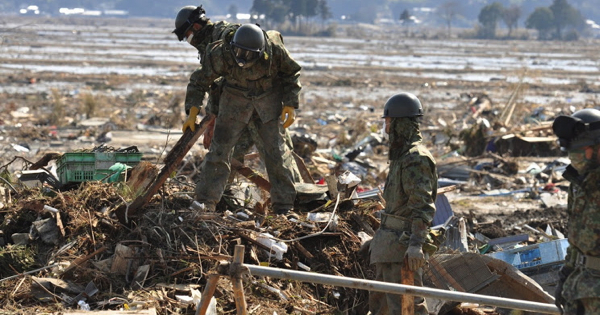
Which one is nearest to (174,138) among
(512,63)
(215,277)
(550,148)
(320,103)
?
(550,148)

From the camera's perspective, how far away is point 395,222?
5.07 m

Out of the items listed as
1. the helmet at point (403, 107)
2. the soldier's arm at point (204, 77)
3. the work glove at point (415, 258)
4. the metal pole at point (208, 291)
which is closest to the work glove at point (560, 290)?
the work glove at point (415, 258)

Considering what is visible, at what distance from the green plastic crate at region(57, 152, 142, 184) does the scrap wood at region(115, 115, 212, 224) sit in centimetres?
74

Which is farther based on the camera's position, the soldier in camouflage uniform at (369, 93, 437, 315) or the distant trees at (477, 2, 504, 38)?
the distant trees at (477, 2, 504, 38)

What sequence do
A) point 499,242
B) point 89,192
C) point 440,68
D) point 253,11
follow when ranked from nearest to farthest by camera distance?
1. point 89,192
2. point 499,242
3. point 440,68
4. point 253,11

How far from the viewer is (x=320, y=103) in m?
22.3

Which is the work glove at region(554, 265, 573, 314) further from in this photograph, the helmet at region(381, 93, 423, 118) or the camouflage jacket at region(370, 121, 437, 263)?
the helmet at region(381, 93, 423, 118)

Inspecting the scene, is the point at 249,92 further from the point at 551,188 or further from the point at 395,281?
the point at 551,188

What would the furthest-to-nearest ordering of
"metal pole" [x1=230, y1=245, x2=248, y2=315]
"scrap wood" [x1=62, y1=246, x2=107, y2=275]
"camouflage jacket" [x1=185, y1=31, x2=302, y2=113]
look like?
"camouflage jacket" [x1=185, y1=31, x2=302, y2=113]
"scrap wood" [x1=62, y1=246, x2=107, y2=275]
"metal pole" [x1=230, y1=245, x2=248, y2=315]

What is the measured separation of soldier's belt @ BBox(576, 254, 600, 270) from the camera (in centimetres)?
393

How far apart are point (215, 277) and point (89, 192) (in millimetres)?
2535

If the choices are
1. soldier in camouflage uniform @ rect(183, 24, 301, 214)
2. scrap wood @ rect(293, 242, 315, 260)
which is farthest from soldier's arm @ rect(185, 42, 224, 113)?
scrap wood @ rect(293, 242, 315, 260)

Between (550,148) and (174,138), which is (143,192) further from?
(550,148)

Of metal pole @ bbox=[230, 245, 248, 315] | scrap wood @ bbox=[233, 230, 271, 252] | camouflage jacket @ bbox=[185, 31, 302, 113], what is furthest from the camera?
camouflage jacket @ bbox=[185, 31, 302, 113]
